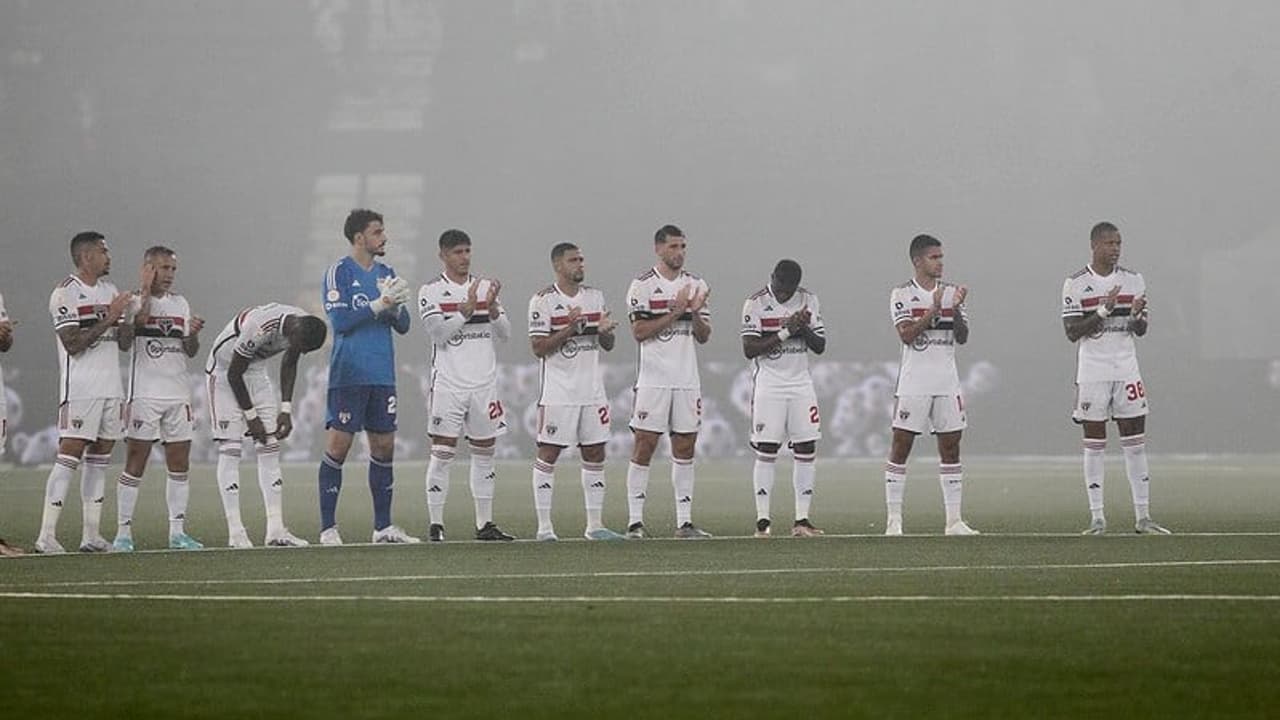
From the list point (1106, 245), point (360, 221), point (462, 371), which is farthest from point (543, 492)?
point (1106, 245)

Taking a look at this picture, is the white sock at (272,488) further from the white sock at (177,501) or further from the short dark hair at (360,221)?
the short dark hair at (360,221)

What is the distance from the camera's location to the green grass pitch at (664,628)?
7094mm

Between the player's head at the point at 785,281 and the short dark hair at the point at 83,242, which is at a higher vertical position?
the short dark hair at the point at 83,242

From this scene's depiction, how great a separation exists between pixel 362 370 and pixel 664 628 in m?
6.94

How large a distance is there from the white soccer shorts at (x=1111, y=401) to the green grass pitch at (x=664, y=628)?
0.92 m

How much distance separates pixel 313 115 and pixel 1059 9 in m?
13.5

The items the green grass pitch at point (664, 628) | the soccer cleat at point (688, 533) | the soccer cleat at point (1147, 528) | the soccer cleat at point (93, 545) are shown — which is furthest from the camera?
the soccer cleat at point (688, 533)

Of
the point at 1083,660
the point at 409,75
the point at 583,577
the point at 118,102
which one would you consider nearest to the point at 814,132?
the point at 409,75

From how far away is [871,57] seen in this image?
38594 mm

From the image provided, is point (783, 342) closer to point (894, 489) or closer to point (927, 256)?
point (927, 256)

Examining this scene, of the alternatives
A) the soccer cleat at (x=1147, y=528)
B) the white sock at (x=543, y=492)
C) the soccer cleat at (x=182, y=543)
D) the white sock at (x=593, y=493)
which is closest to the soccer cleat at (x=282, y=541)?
the soccer cleat at (x=182, y=543)

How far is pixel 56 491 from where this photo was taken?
15.2 metres

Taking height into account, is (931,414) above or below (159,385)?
below

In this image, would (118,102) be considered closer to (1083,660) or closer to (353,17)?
(353,17)
